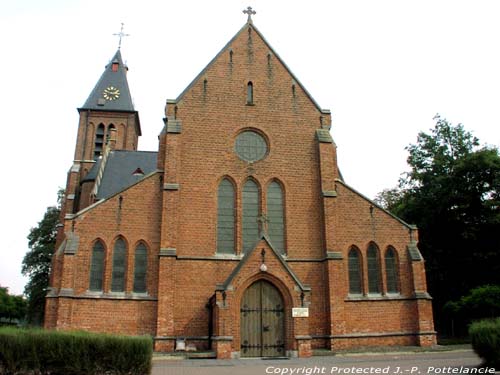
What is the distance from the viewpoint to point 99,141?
145ft

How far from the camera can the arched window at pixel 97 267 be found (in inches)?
786

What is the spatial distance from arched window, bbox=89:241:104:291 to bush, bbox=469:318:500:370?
14171mm

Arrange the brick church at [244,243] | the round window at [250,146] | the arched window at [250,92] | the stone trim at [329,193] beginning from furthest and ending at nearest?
the arched window at [250,92]
the round window at [250,146]
the stone trim at [329,193]
the brick church at [244,243]

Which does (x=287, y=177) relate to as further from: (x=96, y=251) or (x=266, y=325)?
(x=96, y=251)

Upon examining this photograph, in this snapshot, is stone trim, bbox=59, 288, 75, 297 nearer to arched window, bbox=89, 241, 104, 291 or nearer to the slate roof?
arched window, bbox=89, 241, 104, 291

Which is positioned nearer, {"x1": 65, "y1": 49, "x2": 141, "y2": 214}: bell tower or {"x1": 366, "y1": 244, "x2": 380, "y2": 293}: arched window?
{"x1": 366, "y1": 244, "x2": 380, "y2": 293}: arched window

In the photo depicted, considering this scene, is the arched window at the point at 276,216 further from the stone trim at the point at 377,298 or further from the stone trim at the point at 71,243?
the stone trim at the point at 71,243

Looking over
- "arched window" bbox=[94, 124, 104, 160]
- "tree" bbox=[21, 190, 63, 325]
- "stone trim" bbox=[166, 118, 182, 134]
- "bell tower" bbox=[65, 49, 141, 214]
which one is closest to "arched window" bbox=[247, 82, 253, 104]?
"stone trim" bbox=[166, 118, 182, 134]

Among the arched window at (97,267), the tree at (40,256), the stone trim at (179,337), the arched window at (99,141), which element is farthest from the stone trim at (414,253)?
the tree at (40,256)

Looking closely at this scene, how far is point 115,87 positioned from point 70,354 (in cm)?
3923

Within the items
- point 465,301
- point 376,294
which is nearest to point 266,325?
point 376,294

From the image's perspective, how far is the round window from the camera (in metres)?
22.9

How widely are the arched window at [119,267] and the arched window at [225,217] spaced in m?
4.13

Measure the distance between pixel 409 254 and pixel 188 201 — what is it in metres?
10.4
